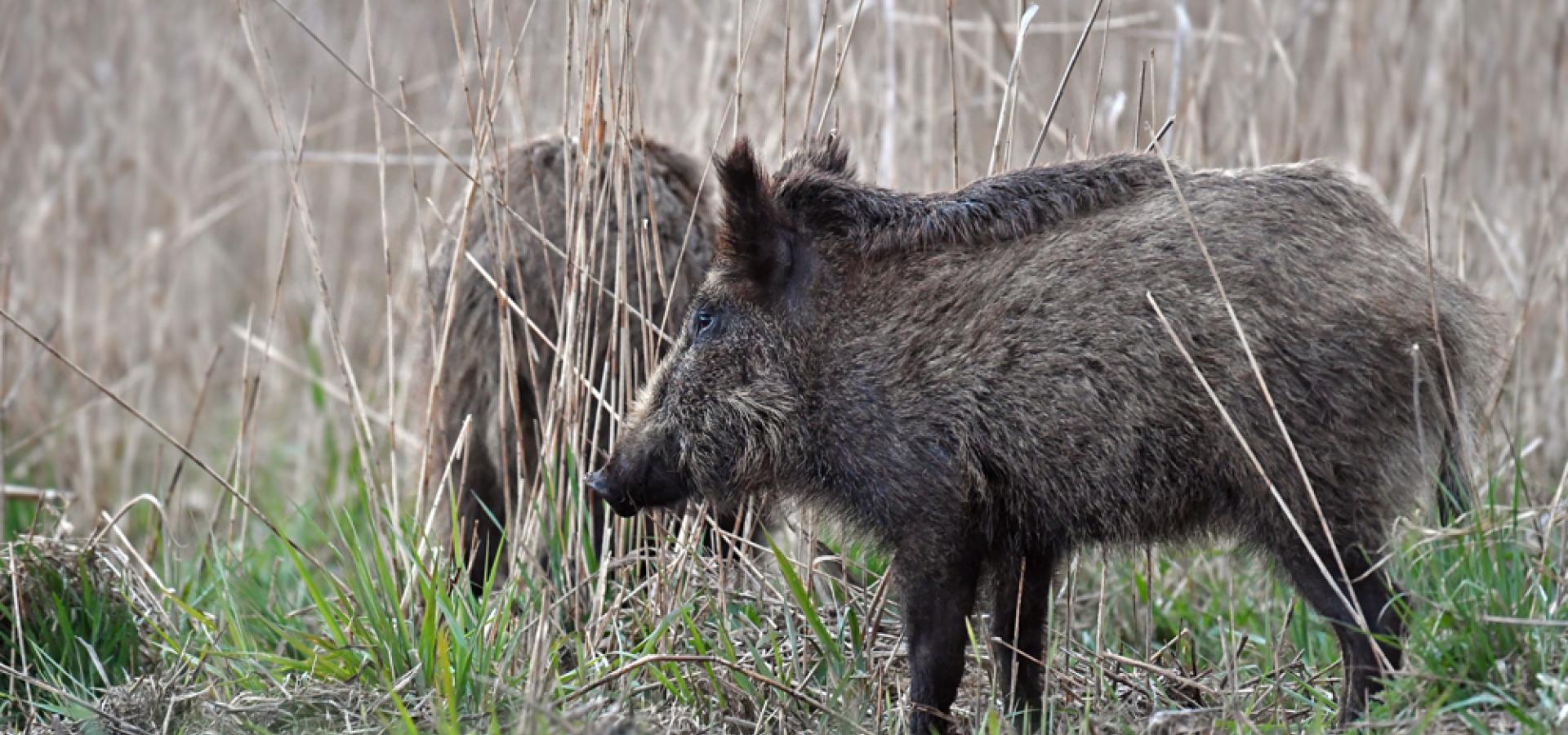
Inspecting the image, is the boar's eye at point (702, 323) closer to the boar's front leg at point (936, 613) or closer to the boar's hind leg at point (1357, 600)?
the boar's front leg at point (936, 613)

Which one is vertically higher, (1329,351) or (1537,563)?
(1329,351)

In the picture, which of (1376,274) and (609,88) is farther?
(609,88)

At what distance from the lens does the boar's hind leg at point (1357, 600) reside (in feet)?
9.86

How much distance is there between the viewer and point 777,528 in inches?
200

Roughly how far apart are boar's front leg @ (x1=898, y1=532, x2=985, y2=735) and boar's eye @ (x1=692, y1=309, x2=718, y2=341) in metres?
0.71

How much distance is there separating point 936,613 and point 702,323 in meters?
0.87

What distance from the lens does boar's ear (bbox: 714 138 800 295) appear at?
3414 millimetres

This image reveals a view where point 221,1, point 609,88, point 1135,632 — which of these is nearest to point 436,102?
point 221,1

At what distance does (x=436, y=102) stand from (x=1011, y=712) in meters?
6.18

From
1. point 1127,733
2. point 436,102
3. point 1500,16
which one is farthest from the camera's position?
point 436,102

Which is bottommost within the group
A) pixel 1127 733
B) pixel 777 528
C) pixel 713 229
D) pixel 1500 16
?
pixel 777 528

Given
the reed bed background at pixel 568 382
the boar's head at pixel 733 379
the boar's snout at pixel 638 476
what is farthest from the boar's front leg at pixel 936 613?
the boar's snout at pixel 638 476

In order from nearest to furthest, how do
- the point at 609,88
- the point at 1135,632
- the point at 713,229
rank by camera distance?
the point at 609,88, the point at 1135,632, the point at 713,229

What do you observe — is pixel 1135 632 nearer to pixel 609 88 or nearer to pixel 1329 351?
pixel 1329 351
